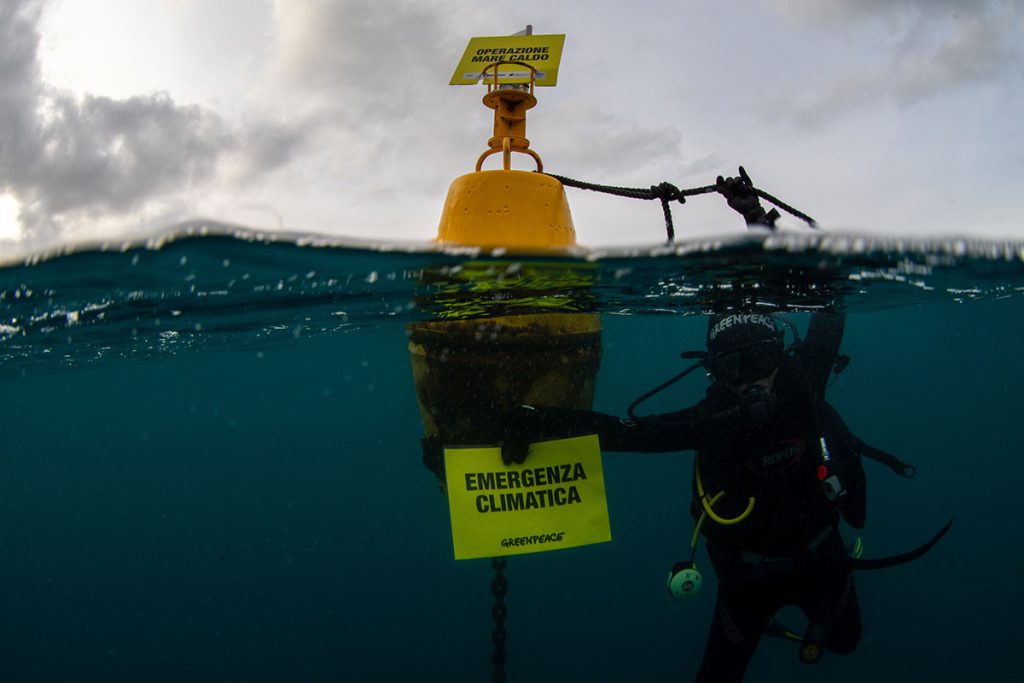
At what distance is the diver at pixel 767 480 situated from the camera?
4375 millimetres

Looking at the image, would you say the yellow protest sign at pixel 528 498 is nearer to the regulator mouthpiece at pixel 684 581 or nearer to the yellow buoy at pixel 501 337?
the yellow buoy at pixel 501 337

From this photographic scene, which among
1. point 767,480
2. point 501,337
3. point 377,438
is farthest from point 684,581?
point 377,438

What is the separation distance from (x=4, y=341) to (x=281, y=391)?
1374 inches

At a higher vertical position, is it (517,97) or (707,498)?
(517,97)

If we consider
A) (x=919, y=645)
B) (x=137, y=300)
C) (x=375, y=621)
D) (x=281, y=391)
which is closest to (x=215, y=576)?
(x=375, y=621)

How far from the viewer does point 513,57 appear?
3.90m

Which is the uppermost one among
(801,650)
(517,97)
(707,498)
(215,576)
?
(517,97)

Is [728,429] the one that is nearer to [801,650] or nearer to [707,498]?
[707,498]

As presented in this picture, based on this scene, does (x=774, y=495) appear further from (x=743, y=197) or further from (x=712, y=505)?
(x=743, y=197)

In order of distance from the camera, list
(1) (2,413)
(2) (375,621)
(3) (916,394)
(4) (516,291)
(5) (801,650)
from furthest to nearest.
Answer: (3) (916,394), (2) (375,621), (1) (2,413), (4) (516,291), (5) (801,650)

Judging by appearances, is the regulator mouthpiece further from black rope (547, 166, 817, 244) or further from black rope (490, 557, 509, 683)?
black rope (547, 166, 817, 244)

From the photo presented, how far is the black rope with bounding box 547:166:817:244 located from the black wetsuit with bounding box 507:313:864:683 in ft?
3.31

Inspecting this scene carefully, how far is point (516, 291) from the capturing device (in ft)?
20.5

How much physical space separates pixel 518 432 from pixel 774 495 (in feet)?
7.37
